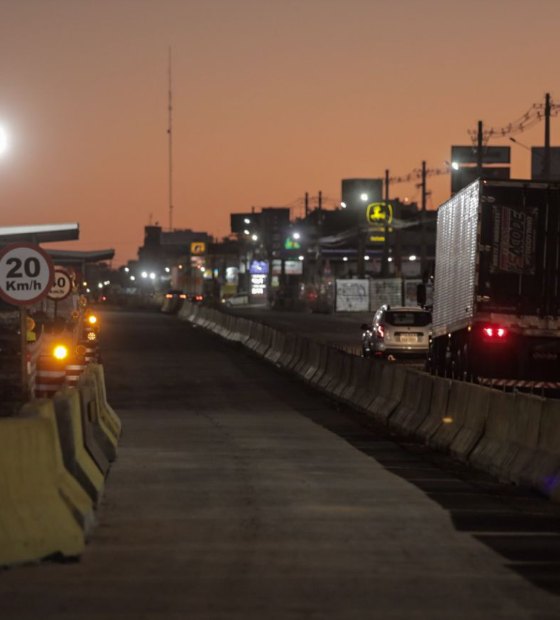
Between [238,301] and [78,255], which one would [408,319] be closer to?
[78,255]

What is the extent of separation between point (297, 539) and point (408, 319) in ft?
88.3

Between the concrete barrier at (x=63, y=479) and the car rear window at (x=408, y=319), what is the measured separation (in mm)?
26794

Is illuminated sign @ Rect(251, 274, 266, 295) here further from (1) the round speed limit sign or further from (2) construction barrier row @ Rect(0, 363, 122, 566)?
(2) construction barrier row @ Rect(0, 363, 122, 566)

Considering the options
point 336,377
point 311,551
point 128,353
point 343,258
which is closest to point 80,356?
point 336,377

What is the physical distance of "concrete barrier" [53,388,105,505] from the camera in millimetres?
10789

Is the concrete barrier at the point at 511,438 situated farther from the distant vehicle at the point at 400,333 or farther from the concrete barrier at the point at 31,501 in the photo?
the distant vehicle at the point at 400,333

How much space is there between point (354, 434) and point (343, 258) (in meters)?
140

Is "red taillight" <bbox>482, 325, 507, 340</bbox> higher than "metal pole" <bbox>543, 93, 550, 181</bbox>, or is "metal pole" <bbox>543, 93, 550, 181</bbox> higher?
"metal pole" <bbox>543, 93, 550, 181</bbox>

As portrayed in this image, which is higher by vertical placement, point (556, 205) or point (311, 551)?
point (556, 205)

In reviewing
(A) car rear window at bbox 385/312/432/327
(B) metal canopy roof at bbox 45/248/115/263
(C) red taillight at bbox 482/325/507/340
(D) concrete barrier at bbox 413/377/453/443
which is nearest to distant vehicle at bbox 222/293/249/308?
(B) metal canopy roof at bbox 45/248/115/263

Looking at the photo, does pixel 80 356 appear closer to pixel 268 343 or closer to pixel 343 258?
pixel 268 343

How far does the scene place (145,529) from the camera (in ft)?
35.1

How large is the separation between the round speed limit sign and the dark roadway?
2419 millimetres

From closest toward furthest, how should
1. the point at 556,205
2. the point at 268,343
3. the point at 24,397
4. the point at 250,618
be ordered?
the point at 250,618, the point at 24,397, the point at 556,205, the point at 268,343
